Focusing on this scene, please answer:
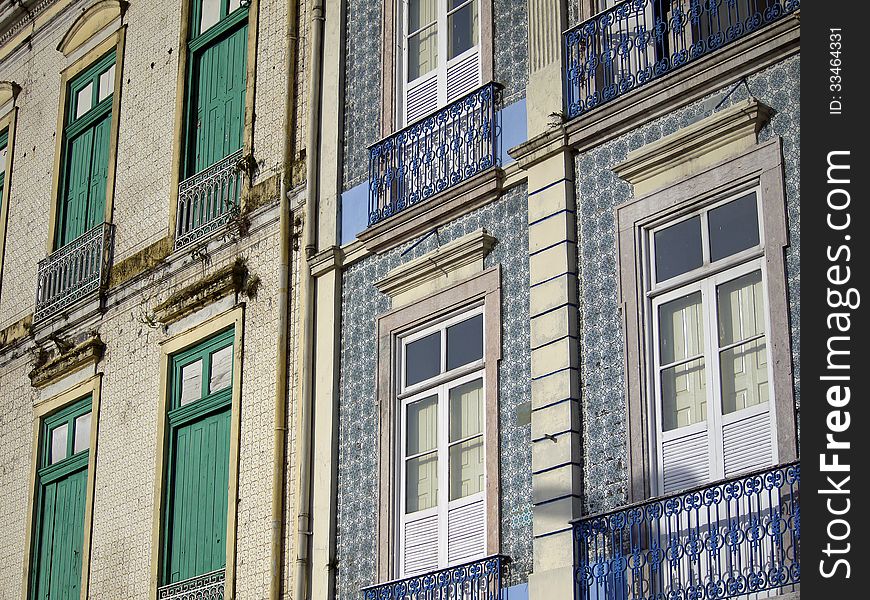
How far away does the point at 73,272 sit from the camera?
52.5ft

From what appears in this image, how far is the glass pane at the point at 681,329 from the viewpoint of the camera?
9820 millimetres

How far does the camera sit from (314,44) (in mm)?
13578

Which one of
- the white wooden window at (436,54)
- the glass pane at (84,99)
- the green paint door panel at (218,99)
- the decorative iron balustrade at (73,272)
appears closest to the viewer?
the white wooden window at (436,54)

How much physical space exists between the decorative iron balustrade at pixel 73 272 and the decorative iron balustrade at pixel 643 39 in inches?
241

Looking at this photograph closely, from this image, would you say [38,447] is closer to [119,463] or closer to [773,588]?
[119,463]

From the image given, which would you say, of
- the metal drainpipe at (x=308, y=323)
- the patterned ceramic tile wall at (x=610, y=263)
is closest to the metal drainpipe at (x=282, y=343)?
the metal drainpipe at (x=308, y=323)

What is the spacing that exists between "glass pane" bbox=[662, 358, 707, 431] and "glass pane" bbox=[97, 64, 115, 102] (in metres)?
8.46

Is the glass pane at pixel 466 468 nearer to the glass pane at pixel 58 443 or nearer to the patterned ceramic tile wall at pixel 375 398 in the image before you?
the patterned ceramic tile wall at pixel 375 398

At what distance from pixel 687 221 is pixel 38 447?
815 cm

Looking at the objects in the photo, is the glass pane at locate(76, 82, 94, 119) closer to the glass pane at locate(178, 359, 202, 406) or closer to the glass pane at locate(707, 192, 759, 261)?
the glass pane at locate(178, 359, 202, 406)

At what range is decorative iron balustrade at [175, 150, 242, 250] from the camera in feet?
45.9

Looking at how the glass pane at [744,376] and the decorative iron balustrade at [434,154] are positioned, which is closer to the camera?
the glass pane at [744,376]

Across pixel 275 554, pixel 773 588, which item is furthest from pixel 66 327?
pixel 773 588

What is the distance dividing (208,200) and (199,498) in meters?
2.72
